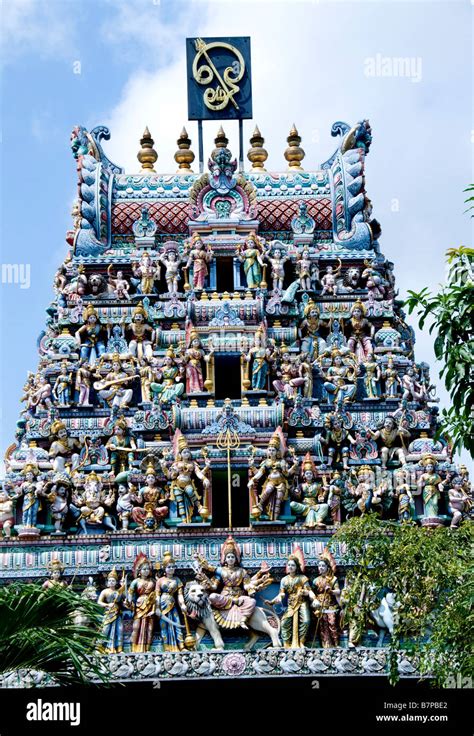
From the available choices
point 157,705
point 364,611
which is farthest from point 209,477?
point 364,611

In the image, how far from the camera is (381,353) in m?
44.9

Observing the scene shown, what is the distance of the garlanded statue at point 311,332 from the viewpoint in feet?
147

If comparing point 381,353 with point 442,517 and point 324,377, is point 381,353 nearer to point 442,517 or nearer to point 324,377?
point 324,377

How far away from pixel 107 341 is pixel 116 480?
Answer: 19.7 ft

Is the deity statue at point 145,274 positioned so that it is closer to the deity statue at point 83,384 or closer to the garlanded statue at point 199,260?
the garlanded statue at point 199,260

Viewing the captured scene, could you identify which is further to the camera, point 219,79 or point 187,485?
point 219,79

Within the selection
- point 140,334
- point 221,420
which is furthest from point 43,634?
point 140,334

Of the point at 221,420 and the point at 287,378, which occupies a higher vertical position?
the point at 287,378

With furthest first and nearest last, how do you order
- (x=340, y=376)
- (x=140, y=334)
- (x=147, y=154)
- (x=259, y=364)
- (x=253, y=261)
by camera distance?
(x=147, y=154), (x=253, y=261), (x=140, y=334), (x=340, y=376), (x=259, y=364)

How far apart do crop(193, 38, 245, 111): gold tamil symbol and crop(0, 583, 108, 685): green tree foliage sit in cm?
2813

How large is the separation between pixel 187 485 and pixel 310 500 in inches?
117

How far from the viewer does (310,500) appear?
39750mm

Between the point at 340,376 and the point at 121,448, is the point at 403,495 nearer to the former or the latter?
the point at 340,376

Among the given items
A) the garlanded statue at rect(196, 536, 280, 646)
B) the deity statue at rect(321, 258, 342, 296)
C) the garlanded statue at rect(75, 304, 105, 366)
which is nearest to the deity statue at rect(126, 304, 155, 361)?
the garlanded statue at rect(75, 304, 105, 366)
